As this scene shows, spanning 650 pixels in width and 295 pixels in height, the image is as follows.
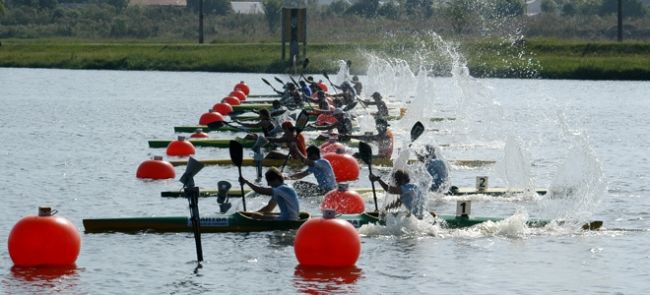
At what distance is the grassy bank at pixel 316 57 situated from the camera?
267ft

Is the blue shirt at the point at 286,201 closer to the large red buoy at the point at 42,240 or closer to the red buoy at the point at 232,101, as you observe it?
the large red buoy at the point at 42,240

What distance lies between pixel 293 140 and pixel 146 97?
38.3 meters

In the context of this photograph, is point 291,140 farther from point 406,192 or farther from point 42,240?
point 42,240

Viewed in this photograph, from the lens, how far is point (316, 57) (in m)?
89.2

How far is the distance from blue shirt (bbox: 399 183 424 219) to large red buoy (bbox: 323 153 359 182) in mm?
7464

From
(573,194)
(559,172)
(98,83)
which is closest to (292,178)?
(573,194)

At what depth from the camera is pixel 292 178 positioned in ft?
94.8

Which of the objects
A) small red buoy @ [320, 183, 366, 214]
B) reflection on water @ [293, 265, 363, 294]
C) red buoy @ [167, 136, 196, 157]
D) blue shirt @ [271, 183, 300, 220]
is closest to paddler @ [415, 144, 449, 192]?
small red buoy @ [320, 183, 366, 214]

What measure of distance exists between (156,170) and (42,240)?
1304cm

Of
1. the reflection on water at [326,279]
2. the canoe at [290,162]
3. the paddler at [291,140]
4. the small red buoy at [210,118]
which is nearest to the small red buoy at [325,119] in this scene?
the small red buoy at [210,118]

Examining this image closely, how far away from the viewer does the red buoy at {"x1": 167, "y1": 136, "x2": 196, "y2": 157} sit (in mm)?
39812

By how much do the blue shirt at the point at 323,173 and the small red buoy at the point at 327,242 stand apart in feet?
20.9

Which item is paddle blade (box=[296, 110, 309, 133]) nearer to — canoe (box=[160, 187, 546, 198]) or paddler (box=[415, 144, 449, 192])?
canoe (box=[160, 187, 546, 198])

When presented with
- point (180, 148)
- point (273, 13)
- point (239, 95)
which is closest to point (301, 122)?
point (180, 148)
